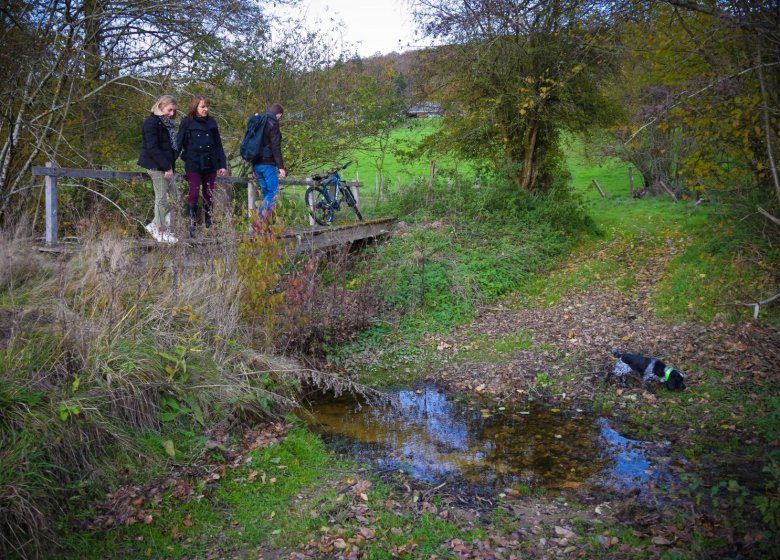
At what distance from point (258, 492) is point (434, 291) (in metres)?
6.69

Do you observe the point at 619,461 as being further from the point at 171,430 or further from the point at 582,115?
the point at 582,115

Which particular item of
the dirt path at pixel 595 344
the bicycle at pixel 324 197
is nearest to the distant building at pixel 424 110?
the bicycle at pixel 324 197

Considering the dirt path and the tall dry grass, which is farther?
the dirt path

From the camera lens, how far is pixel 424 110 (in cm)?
1625

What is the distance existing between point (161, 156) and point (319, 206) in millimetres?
4574

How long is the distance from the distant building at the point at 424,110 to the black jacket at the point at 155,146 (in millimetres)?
8560

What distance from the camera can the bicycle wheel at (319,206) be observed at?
12.2m

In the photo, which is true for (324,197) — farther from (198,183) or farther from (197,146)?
(197,146)

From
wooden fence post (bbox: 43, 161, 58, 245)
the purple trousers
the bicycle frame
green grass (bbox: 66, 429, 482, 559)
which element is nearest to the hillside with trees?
green grass (bbox: 66, 429, 482, 559)

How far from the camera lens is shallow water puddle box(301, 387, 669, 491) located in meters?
5.63

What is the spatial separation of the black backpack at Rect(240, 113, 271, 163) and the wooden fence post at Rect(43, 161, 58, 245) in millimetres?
2881

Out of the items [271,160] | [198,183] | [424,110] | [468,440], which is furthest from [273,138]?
[424,110]

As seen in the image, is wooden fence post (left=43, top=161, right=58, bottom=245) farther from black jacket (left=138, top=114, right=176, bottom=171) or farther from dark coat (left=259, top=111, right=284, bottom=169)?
dark coat (left=259, top=111, right=284, bottom=169)

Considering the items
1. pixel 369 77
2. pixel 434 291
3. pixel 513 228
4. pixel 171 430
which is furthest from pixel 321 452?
pixel 369 77
